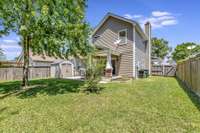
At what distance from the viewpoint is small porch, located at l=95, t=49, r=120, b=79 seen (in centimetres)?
1638

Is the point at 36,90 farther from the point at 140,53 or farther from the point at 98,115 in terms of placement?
the point at 140,53

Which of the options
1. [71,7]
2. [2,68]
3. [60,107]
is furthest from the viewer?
[2,68]

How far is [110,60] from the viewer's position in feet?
55.1

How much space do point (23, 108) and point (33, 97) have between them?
5.98 ft

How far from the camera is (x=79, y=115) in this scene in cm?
592

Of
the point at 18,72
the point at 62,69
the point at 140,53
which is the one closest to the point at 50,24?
the point at 140,53

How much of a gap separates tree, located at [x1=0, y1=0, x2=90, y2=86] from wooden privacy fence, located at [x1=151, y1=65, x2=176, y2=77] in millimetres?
16266

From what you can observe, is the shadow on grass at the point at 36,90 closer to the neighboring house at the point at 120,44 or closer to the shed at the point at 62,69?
the neighboring house at the point at 120,44

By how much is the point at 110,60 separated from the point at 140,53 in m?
4.89

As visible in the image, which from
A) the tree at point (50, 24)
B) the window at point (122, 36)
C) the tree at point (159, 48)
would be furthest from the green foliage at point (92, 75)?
the tree at point (159, 48)

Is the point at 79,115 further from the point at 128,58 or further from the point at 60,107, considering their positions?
the point at 128,58

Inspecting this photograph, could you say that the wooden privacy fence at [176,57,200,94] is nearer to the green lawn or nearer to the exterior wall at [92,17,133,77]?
the green lawn

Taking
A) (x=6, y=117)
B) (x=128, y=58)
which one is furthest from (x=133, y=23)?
(x=6, y=117)

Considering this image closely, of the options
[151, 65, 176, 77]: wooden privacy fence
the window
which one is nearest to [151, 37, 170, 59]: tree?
[151, 65, 176, 77]: wooden privacy fence
